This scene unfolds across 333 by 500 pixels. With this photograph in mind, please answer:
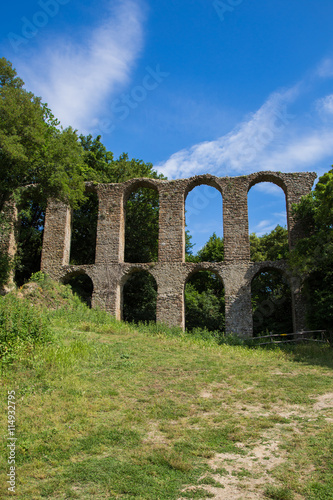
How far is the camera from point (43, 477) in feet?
15.4

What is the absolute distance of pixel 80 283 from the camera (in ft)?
74.5

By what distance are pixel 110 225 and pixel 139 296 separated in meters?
5.38

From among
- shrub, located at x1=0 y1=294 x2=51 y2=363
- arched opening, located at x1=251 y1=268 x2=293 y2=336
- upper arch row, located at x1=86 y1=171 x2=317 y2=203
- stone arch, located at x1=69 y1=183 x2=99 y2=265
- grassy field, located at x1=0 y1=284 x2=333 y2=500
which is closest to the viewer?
grassy field, located at x1=0 y1=284 x2=333 y2=500

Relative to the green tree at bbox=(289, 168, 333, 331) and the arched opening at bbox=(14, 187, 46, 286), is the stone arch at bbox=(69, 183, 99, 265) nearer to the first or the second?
the arched opening at bbox=(14, 187, 46, 286)

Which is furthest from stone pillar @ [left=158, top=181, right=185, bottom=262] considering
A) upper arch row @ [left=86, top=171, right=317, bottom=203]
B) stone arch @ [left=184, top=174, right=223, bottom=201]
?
stone arch @ [left=184, top=174, right=223, bottom=201]

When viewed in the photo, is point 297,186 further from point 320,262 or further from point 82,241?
point 82,241

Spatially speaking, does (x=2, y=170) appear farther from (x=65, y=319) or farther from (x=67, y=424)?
(x=67, y=424)

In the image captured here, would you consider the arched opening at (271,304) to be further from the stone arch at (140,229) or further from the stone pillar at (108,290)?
the stone pillar at (108,290)

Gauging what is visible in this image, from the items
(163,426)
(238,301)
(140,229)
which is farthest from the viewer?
(140,229)

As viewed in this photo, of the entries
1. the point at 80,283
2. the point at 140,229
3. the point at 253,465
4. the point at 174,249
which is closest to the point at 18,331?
the point at 253,465

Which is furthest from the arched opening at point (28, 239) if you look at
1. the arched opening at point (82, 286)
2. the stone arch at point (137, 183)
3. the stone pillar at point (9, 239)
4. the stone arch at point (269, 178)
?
the stone arch at point (269, 178)

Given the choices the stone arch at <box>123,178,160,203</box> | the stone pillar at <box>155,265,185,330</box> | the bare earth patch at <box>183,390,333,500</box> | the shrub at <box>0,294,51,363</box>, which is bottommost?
the bare earth patch at <box>183,390,333,500</box>

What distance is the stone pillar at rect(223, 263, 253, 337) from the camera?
17375 millimetres

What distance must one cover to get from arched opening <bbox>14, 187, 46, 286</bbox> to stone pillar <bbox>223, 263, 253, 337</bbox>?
10648 mm
